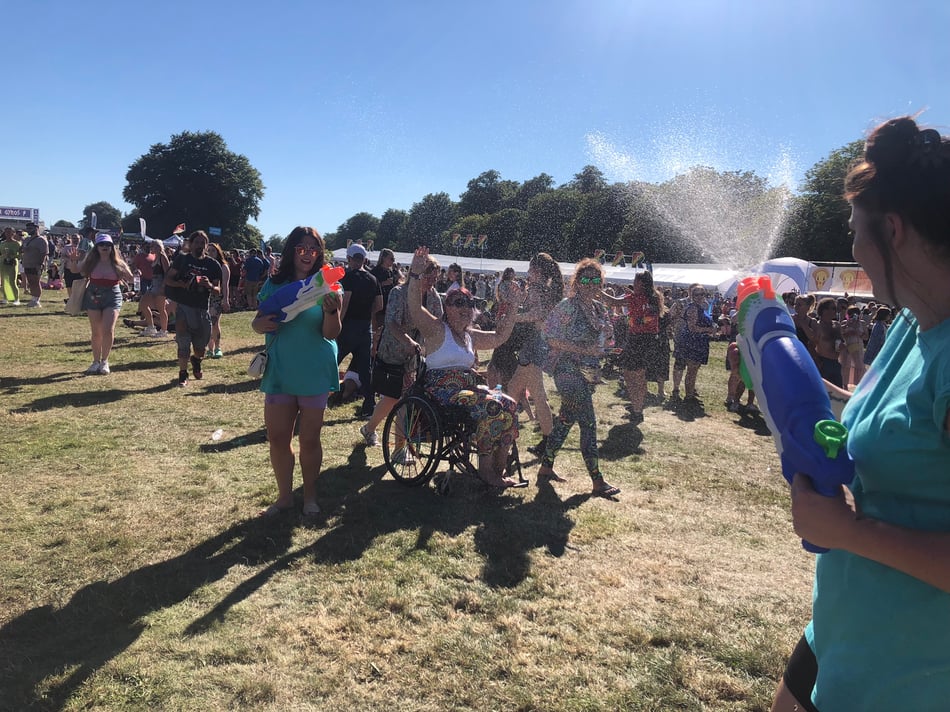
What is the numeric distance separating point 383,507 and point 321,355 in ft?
4.29

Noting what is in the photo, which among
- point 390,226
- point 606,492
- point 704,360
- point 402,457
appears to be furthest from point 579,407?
point 390,226

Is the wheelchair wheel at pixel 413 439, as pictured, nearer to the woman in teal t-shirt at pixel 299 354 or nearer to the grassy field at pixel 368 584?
the grassy field at pixel 368 584

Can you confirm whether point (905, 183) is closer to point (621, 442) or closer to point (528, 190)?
point (621, 442)

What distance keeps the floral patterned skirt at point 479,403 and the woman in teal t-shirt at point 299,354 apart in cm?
89

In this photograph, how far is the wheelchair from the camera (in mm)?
4562

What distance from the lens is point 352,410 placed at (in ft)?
23.5

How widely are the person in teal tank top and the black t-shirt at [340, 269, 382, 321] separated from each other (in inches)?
228

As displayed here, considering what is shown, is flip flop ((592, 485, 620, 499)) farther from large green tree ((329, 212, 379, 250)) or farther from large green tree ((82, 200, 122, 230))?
large green tree ((82, 200, 122, 230))

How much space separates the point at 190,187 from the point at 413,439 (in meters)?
59.5

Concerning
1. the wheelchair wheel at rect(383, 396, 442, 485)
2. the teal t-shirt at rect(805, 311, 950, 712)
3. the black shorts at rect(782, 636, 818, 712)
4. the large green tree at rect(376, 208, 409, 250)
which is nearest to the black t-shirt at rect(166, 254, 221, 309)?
the wheelchair wheel at rect(383, 396, 442, 485)

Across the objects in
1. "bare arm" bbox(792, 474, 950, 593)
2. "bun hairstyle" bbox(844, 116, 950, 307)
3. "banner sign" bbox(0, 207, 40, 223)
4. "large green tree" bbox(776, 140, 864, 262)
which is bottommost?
"bare arm" bbox(792, 474, 950, 593)

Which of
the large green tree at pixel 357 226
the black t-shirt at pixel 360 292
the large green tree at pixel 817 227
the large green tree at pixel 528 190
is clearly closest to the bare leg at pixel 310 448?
the black t-shirt at pixel 360 292

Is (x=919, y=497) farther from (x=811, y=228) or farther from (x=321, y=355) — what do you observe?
(x=811, y=228)

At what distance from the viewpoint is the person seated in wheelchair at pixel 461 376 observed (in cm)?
451
